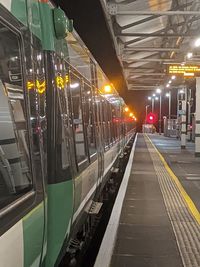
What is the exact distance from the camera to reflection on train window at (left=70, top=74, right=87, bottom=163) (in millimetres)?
5117

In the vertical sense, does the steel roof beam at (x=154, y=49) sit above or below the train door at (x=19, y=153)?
above

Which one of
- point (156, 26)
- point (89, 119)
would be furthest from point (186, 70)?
point (89, 119)

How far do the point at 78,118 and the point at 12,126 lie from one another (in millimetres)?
2534

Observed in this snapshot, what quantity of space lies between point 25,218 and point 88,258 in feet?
14.9

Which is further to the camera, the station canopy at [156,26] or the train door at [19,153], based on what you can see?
the station canopy at [156,26]

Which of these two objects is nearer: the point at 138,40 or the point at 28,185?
the point at 28,185

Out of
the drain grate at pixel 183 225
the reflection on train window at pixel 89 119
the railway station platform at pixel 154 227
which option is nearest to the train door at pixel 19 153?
A: the railway station platform at pixel 154 227

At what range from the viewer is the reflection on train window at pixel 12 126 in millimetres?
2824

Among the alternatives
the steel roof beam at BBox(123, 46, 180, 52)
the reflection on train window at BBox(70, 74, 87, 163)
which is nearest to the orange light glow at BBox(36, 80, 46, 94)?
the reflection on train window at BBox(70, 74, 87, 163)

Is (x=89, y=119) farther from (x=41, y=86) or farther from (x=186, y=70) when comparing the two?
(x=186, y=70)

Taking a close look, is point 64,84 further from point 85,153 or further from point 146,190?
point 146,190

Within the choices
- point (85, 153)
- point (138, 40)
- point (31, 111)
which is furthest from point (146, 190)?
point (138, 40)

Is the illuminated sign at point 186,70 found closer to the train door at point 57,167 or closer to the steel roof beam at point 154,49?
the steel roof beam at point 154,49

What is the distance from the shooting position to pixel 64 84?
4.36 meters
